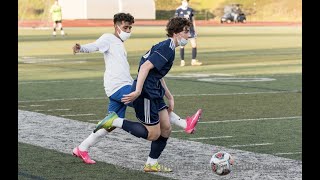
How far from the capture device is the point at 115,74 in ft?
36.4

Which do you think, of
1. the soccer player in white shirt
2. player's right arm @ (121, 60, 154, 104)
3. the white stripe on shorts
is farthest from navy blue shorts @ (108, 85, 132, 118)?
player's right arm @ (121, 60, 154, 104)

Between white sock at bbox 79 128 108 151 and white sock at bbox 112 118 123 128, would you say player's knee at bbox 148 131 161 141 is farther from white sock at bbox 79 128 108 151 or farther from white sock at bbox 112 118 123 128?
white sock at bbox 79 128 108 151

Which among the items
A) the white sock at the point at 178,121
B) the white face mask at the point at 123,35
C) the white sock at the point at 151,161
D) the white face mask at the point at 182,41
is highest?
the white face mask at the point at 123,35

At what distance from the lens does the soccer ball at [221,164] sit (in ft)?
32.8

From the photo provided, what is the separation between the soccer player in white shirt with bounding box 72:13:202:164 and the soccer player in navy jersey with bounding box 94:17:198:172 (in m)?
0.39

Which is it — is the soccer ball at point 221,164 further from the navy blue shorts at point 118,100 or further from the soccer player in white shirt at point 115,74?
the navy blue shorts at point 118,100

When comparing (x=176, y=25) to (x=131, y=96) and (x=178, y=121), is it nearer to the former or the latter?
(x=131, y=96)

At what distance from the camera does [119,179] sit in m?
9.88

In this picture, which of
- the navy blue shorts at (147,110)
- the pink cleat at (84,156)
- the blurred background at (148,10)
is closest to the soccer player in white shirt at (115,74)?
the pink cleat at (84,156)

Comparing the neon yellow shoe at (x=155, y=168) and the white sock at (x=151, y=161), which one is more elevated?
the white sock at (x=151, y=161)

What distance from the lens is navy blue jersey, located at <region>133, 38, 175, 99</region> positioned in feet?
33.4

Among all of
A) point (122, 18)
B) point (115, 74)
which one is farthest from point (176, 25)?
point (115, 74)
